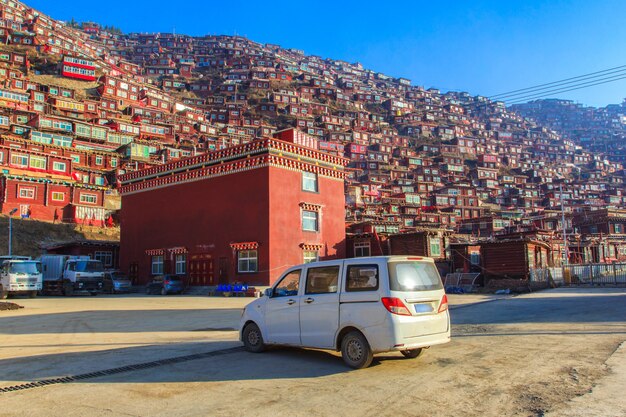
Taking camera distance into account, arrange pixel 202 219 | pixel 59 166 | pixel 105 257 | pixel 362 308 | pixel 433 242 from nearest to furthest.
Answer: pixel 362 308 < pixel 202 219 < pixel 433 242 < pixel 105 257 < pixel 59 166

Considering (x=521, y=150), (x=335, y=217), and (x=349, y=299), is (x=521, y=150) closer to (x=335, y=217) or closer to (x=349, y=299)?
(x=335, y=217)

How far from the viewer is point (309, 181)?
36375mm

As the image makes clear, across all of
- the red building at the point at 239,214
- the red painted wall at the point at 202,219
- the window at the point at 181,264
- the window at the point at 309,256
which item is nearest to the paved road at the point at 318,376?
the red building at the point at 239,214

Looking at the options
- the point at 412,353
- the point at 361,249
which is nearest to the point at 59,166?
the point at 361,249

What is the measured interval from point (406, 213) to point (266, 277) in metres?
62.7

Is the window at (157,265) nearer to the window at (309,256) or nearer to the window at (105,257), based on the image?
the window at (105,257)

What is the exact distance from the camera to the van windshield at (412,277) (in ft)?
26.4

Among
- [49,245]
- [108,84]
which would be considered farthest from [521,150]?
[49,245]

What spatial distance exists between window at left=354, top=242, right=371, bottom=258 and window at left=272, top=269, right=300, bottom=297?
31995mm

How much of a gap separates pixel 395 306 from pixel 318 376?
170 cm

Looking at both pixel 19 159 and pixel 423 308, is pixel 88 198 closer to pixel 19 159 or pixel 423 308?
pixel 19 159

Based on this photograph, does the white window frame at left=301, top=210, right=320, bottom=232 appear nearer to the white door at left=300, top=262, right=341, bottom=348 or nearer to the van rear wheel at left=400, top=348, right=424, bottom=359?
the white door at left=300, top=262, right=341, bottom=348

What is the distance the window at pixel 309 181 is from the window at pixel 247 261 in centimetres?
647

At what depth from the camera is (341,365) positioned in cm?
845
